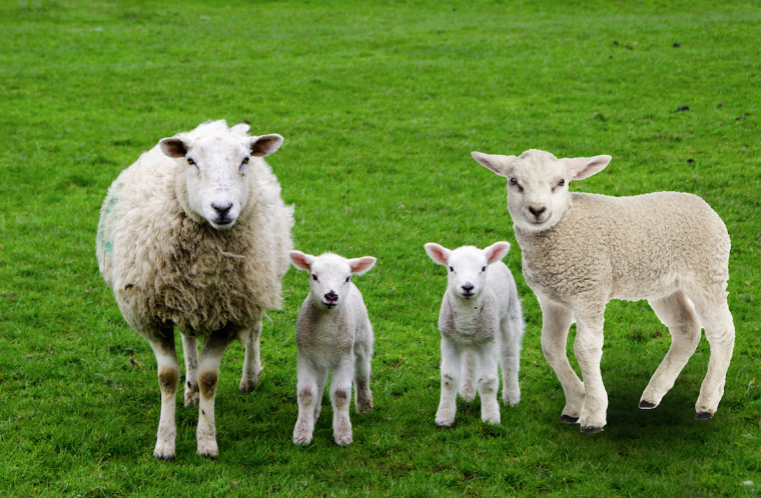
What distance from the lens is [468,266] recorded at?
5219mm

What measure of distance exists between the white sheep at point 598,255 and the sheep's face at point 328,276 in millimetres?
1324

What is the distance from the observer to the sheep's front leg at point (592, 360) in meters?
4.70

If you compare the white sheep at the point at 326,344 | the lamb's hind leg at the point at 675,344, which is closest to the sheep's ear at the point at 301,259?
the white sheep at the point at 326,344

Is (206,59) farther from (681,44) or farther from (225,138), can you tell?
(225,138)

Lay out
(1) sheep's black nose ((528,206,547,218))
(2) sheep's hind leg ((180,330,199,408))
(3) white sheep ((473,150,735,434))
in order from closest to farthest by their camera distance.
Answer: (1) sheep's black nose ((528,206,547,218)) → (3) white sheep ((473,150,735,434)) → (2) sheep's hind leg ((180,330,199,408))

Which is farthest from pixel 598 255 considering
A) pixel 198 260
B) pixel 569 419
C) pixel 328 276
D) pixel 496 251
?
pixel 198 260

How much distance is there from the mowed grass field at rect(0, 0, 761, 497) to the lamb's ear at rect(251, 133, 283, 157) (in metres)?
2.20

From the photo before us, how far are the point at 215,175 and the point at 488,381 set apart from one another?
258 centimetres

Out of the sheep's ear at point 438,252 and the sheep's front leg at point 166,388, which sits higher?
the sheep's ear at point 438,252

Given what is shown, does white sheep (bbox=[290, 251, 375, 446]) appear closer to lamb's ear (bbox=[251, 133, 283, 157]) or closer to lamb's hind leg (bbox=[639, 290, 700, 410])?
lamb's ear (bbox=[251, 133, 283, 157])

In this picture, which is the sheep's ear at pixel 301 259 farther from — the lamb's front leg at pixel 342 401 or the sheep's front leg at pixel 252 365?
the sheep's front leg at pixel 252 365

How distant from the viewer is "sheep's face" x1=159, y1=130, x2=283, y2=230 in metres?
4.76

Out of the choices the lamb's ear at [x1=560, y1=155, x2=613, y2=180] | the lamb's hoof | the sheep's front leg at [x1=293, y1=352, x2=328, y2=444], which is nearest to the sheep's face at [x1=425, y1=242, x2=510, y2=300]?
the lamb's ear at [x1=560, y1=155, x2=613, y2=180]

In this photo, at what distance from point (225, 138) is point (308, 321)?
59.2 inches
